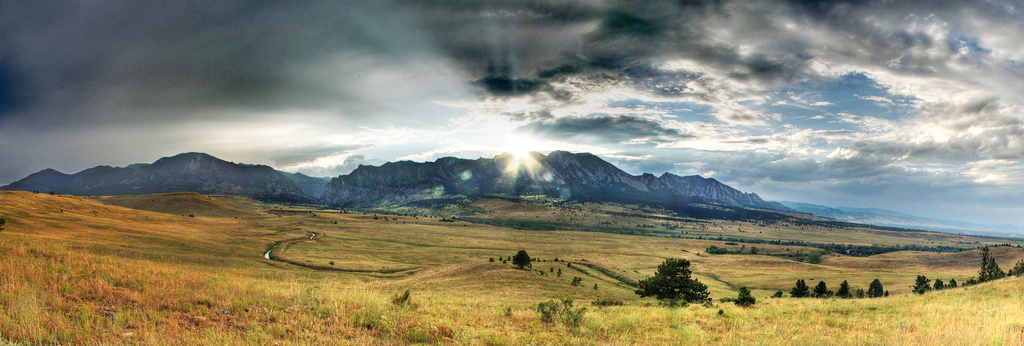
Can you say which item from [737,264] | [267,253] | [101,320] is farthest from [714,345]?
[737,264]

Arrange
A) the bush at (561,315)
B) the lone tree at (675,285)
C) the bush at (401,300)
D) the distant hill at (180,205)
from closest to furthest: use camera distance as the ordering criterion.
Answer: the bush at (561,315) → the bush at (401,300) → the lone tree at (675,285) → the distant hill at (180,205)

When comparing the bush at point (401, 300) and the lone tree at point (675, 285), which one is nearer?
the bush at point (401, 300)

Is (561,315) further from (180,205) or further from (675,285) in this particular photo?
(180,205)

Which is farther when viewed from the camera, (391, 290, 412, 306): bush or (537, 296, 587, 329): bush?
(391, 290, 412, 306): bush

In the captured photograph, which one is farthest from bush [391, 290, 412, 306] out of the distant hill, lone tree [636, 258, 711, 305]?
the distant hill

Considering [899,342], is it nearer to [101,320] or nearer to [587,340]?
[587,340]

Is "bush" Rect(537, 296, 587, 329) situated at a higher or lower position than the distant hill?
higher

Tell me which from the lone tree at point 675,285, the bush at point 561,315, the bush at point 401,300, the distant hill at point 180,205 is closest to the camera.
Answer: the bush at point 561,315

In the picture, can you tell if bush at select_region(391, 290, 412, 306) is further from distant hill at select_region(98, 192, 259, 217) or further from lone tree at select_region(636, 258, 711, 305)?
distant hill at select_region(98, 192, 259, 217)

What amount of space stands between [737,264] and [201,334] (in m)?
152

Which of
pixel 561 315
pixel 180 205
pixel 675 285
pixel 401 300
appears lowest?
pixel 180 205

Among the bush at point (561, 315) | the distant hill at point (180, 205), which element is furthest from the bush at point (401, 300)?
the distant hill at point (180, 205)

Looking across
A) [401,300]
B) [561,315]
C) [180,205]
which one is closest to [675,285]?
[561,315]

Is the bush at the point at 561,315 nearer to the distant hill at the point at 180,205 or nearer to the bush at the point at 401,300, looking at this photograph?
the bush at the point at 401,300
